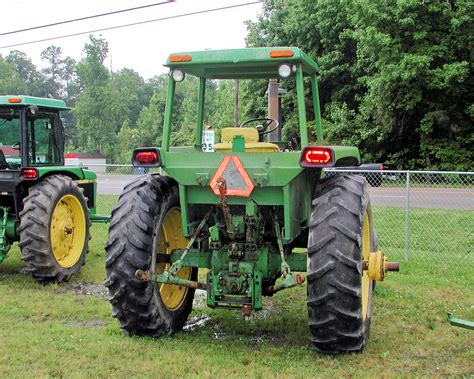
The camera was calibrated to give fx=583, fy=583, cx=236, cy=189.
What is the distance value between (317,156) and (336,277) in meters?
0.93

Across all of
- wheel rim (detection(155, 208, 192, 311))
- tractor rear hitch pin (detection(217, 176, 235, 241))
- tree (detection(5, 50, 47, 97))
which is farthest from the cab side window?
tree (detection(5, 50, 47, 97))

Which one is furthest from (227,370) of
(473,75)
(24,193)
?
(473,75)

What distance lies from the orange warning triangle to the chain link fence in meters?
5.58

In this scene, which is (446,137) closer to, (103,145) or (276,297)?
(276,297)

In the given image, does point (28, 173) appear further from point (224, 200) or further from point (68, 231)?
point (224, 200)

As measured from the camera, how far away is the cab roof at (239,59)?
483 centimetres

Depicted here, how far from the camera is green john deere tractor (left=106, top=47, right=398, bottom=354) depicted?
448 centimetres

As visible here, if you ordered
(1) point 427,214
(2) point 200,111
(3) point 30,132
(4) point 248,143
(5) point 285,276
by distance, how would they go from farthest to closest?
(1) point 427,214 → (3) point 30,132 → (2) point 200,111 → (4) point 248,143 → (5) point 285,276

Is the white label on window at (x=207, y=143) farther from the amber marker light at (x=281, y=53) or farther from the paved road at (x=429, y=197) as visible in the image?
the paved road at (x=429, y=197)

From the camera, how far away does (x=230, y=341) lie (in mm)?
5129

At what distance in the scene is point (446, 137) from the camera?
2336 cm

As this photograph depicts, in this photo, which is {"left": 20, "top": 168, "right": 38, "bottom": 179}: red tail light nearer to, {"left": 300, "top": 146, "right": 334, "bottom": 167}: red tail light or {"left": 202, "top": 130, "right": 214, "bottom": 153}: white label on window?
{"left": 202, "top": 130, "right": 214, "bottom": 153}: white label on window

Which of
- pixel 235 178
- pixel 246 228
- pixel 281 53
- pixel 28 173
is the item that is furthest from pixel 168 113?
pixel 28 173

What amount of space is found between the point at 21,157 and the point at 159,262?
3.53m
